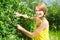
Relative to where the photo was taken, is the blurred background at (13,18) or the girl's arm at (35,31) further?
A: the girl's arm at (35,31)

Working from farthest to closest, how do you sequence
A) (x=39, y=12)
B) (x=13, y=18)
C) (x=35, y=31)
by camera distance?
(x=35, y=31)
(x=39, y=12)
(x=13, y=18)

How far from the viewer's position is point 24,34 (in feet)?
13.6

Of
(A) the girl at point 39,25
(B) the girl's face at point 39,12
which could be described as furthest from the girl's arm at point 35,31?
(B) the girl's face at point 39,12

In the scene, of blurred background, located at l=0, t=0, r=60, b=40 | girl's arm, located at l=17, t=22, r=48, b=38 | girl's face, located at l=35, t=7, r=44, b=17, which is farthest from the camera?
girl's face, located at l=35, t=7, r=44, b=17

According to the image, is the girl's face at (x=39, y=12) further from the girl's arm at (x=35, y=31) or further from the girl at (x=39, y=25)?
the girl's arm at (x=35, y=31)

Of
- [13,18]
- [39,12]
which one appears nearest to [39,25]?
[39,12]

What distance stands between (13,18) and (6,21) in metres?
0.17

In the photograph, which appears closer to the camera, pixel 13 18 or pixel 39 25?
pixel 13 18

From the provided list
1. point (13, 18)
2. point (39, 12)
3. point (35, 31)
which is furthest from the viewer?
point (35, 31)

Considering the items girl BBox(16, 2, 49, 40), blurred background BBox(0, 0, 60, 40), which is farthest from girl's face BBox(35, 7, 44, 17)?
blurred background BBox(0, 0, 60, 40)

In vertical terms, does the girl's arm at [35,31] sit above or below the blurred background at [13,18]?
below

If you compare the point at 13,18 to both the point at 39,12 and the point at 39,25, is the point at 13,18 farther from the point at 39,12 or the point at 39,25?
the point at 39,25

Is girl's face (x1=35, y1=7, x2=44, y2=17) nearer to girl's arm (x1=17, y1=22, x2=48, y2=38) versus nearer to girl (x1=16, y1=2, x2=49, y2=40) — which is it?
girl (x1=16, y1=2, x2=49, y2=40)

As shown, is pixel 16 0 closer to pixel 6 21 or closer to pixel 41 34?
pixel 6 21
